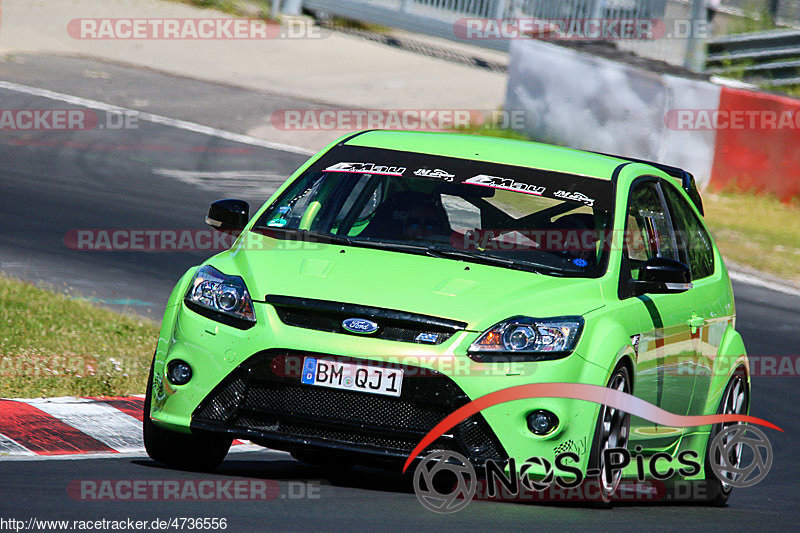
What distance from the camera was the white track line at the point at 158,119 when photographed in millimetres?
18141

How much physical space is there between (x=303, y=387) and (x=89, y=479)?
40.1 inches

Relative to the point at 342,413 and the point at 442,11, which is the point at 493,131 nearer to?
the point at 442,11

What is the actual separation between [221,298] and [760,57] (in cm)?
1735

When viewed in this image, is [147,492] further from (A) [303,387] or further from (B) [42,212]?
(B) [42,212]

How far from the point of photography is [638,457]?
6.41 m

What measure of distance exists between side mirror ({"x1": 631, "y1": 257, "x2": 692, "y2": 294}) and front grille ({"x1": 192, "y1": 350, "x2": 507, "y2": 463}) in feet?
4.26

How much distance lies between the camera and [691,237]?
756 cm

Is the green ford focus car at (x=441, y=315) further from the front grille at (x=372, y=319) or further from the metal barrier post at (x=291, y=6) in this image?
the metal barrier post at (x=291, y=6)

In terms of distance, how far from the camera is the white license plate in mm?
5609

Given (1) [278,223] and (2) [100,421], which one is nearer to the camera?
(1) [278,223]

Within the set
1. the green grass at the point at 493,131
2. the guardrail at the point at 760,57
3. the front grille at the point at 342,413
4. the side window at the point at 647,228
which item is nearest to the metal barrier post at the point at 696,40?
the guardrail at the point at 760,57

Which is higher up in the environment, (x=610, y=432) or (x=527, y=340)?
(x=527, y=340)

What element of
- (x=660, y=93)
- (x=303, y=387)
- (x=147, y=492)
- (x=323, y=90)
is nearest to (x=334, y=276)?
(x=303, y=387)
